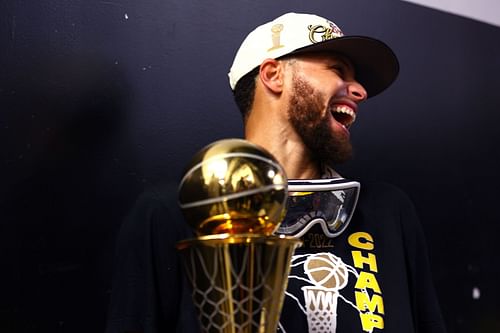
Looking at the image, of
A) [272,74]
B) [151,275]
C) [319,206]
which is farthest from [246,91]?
[151,275]

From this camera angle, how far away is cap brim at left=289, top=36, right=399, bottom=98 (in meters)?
1.11

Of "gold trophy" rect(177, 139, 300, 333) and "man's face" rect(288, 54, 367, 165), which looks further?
"man's face" rect(288, 54, 367, 165)

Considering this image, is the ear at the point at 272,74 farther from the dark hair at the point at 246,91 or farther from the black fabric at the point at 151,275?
the black fabric at the point at 151,275

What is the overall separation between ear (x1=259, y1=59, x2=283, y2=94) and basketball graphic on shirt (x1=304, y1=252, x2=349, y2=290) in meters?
0.29

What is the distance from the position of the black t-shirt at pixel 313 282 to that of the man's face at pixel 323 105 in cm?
12

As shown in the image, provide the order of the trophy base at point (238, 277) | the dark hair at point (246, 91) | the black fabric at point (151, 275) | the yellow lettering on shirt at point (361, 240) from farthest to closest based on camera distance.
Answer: the dark hair at point (246, 91) → the yellow lettering on shirt at point (361, 240) → the black fabric at point (151, 275) → the trophy base at point (238, 277)

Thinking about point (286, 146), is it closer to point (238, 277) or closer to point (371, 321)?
point (371, 321)

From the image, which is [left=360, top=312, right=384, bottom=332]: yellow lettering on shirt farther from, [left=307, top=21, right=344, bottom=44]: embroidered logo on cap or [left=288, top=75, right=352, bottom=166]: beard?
[left=307, top=21, right=344, bottom=44]: embroidered logo on cap

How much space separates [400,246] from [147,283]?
0.39 meters

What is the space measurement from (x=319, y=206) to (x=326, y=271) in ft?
0.30

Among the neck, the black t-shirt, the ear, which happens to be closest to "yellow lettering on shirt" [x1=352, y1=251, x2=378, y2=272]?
the black t-shirt

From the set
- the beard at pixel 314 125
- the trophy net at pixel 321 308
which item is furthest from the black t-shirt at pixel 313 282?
the beard at pixel 314 125

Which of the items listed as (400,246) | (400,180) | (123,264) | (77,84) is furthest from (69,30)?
(400,180)

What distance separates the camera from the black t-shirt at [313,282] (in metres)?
0.95
